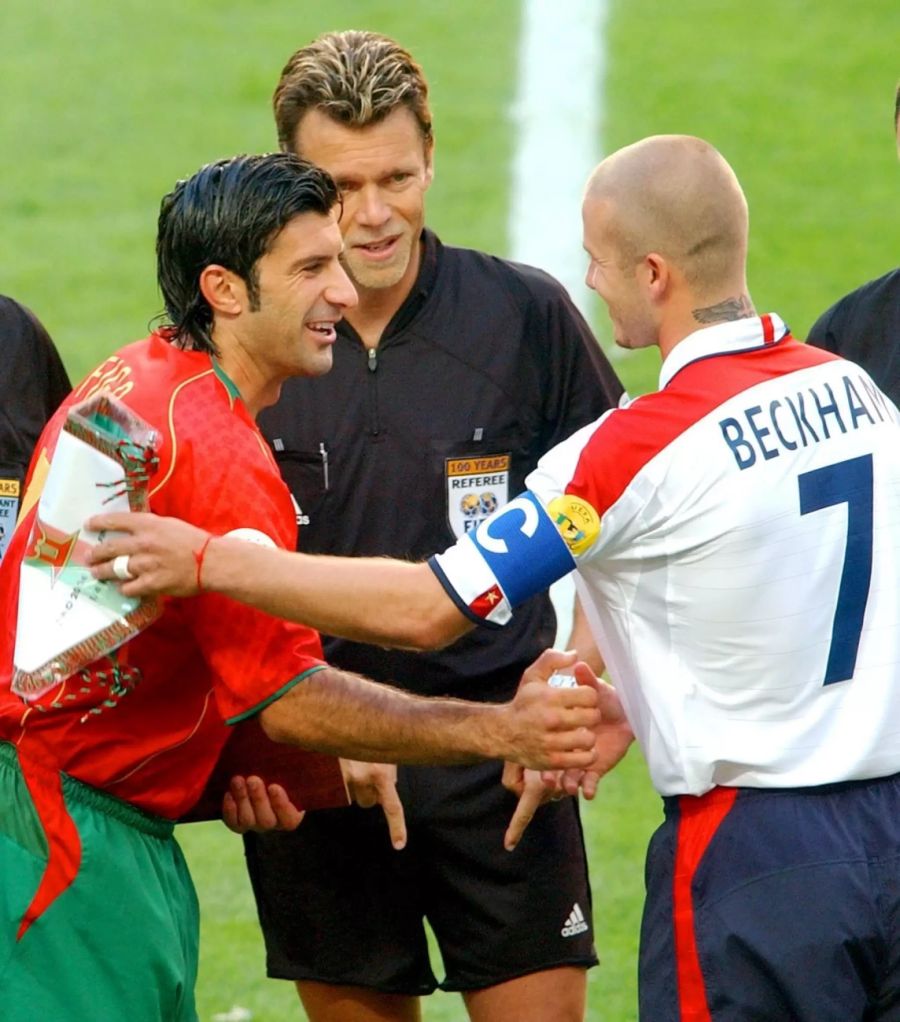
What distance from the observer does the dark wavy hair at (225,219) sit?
387 cm

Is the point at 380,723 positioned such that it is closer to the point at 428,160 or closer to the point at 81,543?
the point at 81,543

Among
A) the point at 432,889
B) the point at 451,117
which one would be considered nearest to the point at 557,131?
the point at 451,117

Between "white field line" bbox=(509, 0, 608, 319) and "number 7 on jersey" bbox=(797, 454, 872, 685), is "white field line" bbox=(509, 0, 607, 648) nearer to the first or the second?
"white field line" bbox=(509, 0, 608, 319)

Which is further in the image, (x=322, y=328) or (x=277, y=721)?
(x=322, y=328)

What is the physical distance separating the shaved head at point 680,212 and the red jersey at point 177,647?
807mm

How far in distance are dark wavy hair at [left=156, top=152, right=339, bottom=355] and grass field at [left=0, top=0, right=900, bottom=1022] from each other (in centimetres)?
643

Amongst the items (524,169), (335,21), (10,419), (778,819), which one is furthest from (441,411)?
(335,21)

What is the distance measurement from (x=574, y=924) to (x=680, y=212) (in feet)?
5.70

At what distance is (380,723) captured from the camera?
3834mm

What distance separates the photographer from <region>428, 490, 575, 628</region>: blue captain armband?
3.63 m

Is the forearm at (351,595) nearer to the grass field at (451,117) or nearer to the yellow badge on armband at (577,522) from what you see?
the yellow badge on armband at (577,522)

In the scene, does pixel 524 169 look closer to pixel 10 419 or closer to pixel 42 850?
pixel 10 419

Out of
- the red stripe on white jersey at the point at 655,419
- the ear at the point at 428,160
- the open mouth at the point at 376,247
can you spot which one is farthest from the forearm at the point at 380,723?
the ear at the point at 428,160

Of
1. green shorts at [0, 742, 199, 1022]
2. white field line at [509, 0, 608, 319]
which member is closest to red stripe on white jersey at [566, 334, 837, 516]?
green shorts at [0, 742, 199, 1022]
